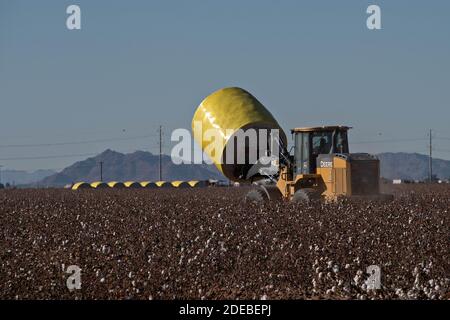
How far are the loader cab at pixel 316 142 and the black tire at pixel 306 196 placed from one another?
673 mm

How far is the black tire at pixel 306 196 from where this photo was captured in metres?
20.6

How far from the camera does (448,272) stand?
12117mm

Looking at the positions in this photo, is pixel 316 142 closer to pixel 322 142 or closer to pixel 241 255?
pixel 322 142

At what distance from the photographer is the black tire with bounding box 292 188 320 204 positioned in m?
20.6

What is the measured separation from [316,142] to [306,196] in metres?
1.45

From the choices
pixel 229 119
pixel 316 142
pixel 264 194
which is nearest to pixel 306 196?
pixel 316 142

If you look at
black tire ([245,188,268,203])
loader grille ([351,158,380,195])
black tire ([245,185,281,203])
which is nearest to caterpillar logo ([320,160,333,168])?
loader grille ([351,158,380,195])

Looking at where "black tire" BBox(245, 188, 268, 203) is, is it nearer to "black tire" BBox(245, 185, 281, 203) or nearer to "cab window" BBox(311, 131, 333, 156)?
"black tire" BBox(245, 185, 281, 203)

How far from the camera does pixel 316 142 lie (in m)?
21.3

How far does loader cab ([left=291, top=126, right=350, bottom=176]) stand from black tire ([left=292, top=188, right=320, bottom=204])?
67 centimetres
